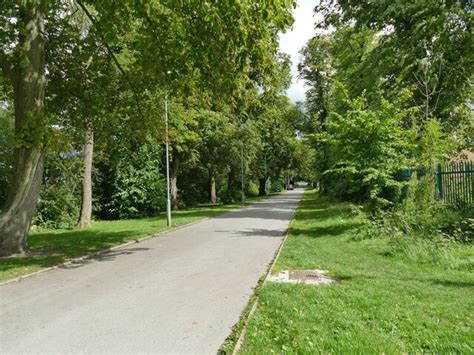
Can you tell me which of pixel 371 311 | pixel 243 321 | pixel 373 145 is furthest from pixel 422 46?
pixel 243 321

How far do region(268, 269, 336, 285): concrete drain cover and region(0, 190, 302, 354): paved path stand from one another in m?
0.50

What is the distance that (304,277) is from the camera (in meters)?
7.83

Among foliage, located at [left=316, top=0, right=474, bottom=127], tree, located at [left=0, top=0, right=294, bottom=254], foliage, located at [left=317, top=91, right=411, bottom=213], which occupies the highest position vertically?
foliage, located at [left=316, top=0, right=474, bottom=127]

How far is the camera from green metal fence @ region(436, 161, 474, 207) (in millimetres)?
13680

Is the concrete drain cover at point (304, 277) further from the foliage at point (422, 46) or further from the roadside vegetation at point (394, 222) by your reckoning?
the foliage at point (422, 46)

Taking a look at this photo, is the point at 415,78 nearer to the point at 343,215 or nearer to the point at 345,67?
the point at 343,215

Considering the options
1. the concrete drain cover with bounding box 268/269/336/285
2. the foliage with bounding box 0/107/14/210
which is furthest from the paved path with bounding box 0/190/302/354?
the foliage with bounding box 0/107/14/210

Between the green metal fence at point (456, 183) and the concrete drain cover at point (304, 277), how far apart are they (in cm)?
790

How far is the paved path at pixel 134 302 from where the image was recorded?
16.0 ft

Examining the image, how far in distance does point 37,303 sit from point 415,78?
16847mm

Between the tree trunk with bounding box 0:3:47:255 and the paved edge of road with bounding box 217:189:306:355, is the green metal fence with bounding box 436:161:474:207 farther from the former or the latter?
the tree trunk with bounding box 0:3:47:255

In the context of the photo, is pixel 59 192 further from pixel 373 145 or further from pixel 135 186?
pixel 373 145

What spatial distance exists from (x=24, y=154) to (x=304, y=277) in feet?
26.7

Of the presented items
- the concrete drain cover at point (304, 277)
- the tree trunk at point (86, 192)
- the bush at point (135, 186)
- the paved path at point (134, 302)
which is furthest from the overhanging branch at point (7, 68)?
the bush at point (135, 186)
